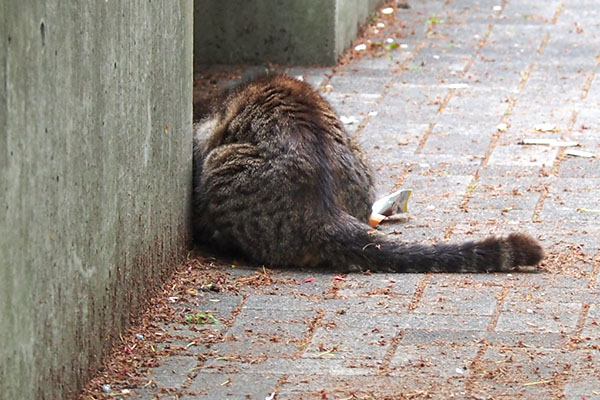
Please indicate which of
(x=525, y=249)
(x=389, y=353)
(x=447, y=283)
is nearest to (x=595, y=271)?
(x=525, y=249)

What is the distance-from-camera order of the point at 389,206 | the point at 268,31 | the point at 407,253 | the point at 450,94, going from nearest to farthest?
the point at 407,253
the point at 389,206
the point at 450,94
the point at 268,31

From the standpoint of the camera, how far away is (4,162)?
358cm

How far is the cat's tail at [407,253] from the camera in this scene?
5582mm

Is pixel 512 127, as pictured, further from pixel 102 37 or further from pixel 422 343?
pixel 102 37

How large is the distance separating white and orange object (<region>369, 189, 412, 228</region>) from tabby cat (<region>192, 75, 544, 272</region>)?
208 mm

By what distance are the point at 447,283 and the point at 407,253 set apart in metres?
0.26

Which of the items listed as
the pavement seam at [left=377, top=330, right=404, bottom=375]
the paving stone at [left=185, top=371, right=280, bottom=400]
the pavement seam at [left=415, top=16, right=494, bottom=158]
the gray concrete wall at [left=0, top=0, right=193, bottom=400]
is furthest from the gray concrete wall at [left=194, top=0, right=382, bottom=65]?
the paving stone at [left=185, top=371, right=280, bottom=400]

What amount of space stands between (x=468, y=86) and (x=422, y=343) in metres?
4.80

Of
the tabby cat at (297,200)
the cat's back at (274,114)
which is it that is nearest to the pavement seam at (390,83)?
the cat's back at (274,114)

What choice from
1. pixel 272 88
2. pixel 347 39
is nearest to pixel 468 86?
pixel 347 39

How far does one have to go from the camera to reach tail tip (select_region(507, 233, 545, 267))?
5516mm

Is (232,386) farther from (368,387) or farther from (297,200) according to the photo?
(297,200)

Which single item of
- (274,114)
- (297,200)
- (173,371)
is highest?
(274,114)

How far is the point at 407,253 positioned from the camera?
5.65m
